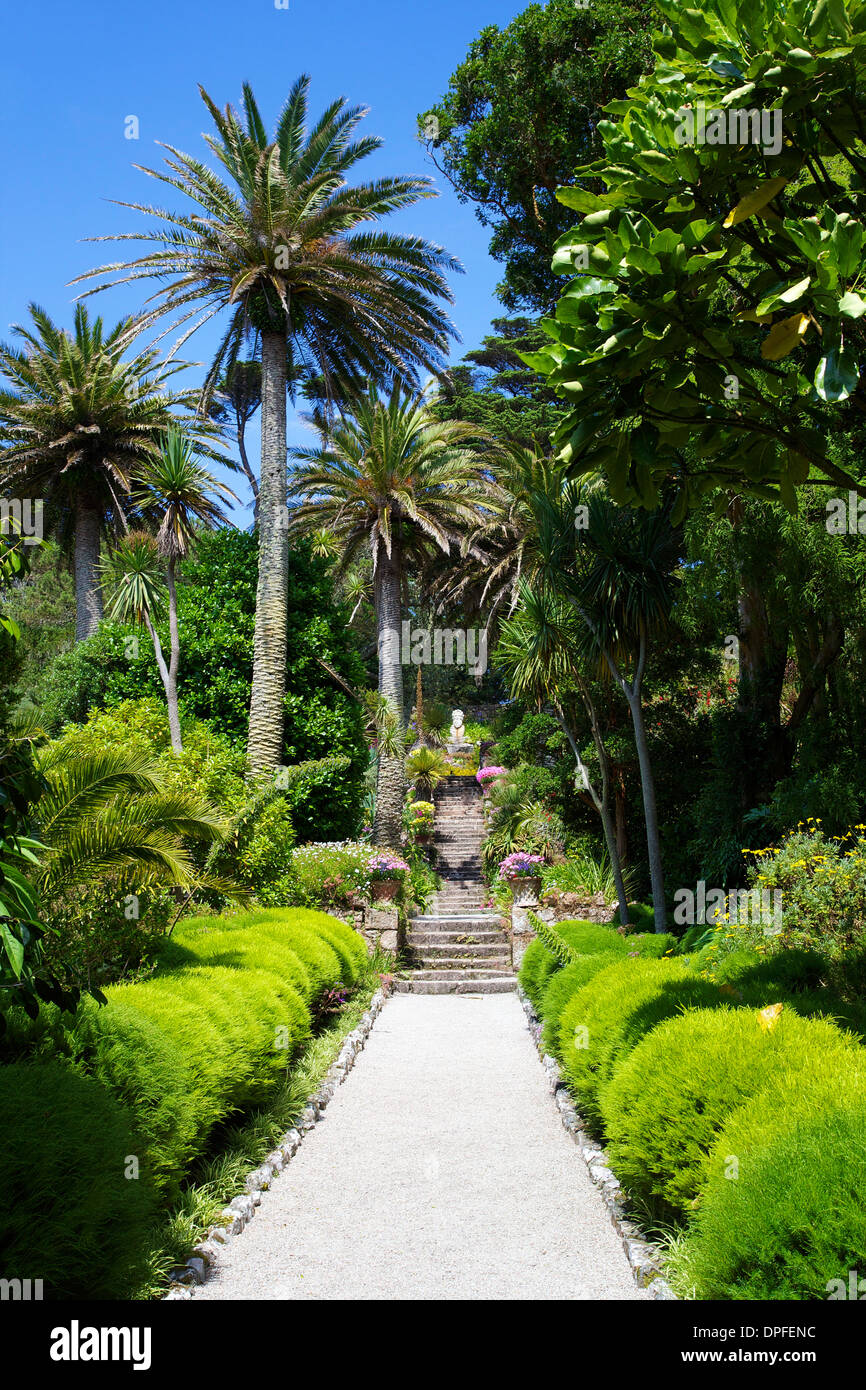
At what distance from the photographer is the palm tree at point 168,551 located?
48.8 feet

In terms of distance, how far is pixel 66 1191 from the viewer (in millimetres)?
3193

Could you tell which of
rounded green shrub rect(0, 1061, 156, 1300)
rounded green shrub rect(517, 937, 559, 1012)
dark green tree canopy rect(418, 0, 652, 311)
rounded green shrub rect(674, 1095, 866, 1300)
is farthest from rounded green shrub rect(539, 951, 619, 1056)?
dark green tree canopy rect(418, 0, 652, 311)

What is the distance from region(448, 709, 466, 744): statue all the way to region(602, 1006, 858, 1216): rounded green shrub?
25571 mm

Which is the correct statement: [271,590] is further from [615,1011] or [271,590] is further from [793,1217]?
[793,1217]

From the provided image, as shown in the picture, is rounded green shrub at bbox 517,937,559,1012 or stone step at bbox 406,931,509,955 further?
stone step at bbox 406,931,509,955

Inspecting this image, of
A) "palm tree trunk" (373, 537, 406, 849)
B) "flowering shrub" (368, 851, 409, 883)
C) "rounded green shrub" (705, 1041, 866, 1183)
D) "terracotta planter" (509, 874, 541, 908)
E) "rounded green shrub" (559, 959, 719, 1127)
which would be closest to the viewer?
"rounded green shrub" (705, 1041, 866, 1183)

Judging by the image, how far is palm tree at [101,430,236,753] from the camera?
1486cm

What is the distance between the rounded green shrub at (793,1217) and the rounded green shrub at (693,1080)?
462 mm

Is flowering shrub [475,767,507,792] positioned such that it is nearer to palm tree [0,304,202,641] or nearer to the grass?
palm tree [0,304,202,641]

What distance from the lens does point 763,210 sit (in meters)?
3.12

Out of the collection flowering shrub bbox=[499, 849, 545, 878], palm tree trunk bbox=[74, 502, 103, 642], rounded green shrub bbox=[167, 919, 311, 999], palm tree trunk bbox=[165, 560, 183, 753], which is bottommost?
flowering shrub bbox=[499, 849, 545, 878]
